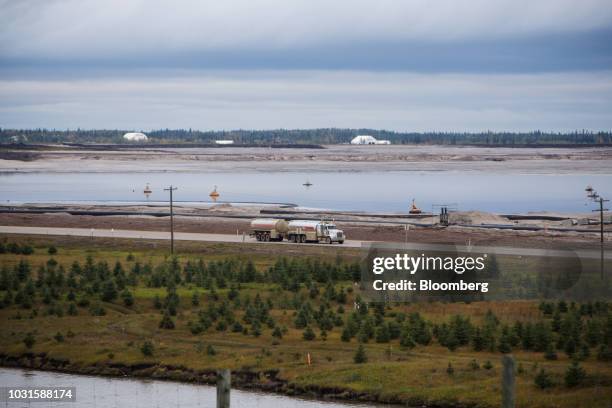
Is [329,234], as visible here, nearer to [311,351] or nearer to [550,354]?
[311,351]

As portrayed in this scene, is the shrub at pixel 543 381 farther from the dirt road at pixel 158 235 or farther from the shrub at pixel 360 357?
the dirt road at pixel 158 235

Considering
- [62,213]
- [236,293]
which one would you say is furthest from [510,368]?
[62,213]

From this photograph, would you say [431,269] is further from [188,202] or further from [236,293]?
[188,202]

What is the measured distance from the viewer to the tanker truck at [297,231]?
9675 cm

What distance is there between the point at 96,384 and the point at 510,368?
34.3m

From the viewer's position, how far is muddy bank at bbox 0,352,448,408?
4566cm

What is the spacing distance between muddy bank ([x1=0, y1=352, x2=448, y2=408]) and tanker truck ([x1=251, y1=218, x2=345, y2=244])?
45.0 meters

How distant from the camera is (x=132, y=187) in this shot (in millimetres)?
190875

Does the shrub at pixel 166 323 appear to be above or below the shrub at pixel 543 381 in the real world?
below

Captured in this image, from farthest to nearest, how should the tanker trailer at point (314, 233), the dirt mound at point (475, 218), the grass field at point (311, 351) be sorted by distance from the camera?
the dirt mound at point (475, 218) < the tanker trailer at point (314, 233) < the grass field at point (311, 351)

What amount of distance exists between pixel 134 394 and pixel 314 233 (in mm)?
50953

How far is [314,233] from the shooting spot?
318 feet

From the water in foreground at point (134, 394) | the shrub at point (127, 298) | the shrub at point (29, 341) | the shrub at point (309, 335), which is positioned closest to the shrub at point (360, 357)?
the water in foreground at point (134, 394)

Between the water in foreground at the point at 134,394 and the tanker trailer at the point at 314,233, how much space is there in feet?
155
